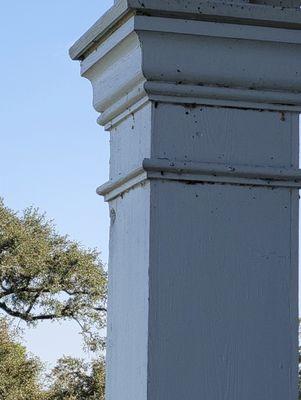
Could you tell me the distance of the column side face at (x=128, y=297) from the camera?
37.7 inches

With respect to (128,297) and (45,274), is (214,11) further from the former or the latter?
(45,274)

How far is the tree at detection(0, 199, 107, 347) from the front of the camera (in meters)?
20.5

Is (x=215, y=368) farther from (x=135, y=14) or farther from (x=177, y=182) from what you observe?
(x=135, y=14)

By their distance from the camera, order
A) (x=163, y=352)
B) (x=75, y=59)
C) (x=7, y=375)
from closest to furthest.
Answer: (x=163, y=352) < (x=75, y=59) < (x=7, y=375)

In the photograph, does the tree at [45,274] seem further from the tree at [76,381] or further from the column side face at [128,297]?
the column side face at [128,297]

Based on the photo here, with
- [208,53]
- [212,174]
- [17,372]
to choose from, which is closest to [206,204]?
[212,174]

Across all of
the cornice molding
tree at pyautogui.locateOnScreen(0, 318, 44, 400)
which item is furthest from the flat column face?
tree at pyautogui.locateOnScreen(0, 318, 44, 400)

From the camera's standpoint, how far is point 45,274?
2072cm

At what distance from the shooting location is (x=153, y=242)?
0.96 meters

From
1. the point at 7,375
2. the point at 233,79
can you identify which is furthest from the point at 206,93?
the point at 7,375

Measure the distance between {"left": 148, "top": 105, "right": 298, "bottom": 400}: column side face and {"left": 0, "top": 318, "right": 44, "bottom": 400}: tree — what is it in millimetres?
18640

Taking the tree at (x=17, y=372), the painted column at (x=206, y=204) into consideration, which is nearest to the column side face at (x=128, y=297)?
the painted column at (x=206, y=204)

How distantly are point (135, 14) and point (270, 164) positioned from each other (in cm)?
19

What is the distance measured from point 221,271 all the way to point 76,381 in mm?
19618
